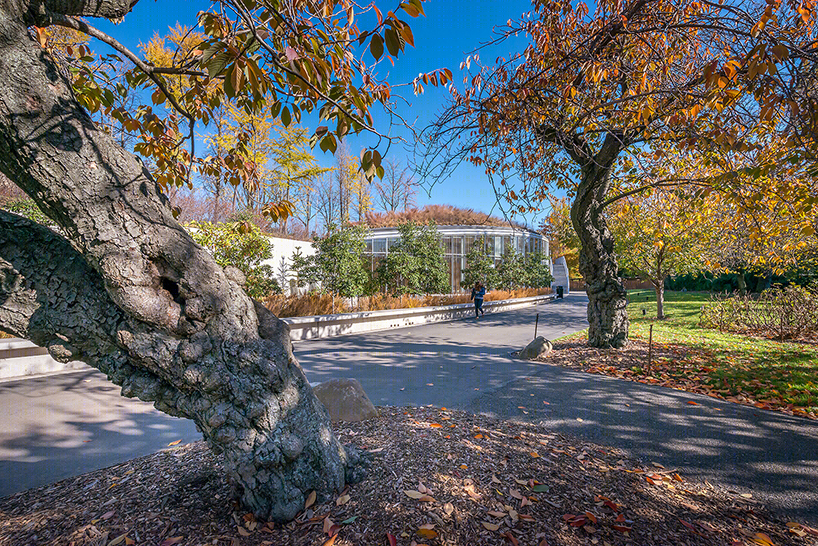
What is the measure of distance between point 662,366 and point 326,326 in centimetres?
836

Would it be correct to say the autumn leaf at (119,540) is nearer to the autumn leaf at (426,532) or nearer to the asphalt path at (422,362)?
the autumn leaf at (426,532)

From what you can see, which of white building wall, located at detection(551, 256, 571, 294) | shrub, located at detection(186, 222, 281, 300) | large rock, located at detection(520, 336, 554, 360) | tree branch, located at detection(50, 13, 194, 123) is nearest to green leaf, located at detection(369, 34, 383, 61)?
tree branch, located at detection(50, 13, 194, 123)

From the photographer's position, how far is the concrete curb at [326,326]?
20.1 ft

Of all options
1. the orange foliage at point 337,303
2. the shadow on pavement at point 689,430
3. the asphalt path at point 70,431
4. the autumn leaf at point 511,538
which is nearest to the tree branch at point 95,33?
the asphalt path at point 70,431

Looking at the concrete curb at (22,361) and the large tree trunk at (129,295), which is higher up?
the large tree trunk at (129,295)

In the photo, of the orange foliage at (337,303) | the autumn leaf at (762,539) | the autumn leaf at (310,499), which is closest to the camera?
the autumn leaf at (762,539)

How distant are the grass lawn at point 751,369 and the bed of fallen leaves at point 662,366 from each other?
0.04ft

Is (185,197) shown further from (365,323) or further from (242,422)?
(242,422)

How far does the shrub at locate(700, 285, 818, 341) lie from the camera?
31.5 feet

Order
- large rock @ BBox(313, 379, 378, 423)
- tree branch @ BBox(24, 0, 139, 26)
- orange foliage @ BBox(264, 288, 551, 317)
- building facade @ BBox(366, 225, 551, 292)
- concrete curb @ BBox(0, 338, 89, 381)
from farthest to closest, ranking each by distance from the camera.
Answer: building facade @ BBox(366, 225, 551, 292) < orange foliage @ BBox(264, 288, 551, 317) < concrete curb @ BBox(0, 338, 89, 381) < large rock @ BBox(313, 379, 378, 423) < tree branch @ BBox(24, 0, 139, 26)

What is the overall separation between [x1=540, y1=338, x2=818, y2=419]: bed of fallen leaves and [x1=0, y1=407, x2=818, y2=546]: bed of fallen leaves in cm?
302

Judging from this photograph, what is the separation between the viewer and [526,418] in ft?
13.9

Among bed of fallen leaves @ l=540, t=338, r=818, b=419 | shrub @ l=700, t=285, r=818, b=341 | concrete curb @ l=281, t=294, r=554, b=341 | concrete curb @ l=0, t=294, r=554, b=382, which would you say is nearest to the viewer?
bed of fallen leaves @ l=540, t=338, r=818, b=419

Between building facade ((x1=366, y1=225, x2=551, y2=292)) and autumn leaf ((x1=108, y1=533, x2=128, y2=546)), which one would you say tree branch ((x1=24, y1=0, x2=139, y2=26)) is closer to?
autumn leaf ((x1=108, y1=533, x2=128, y2=546))
